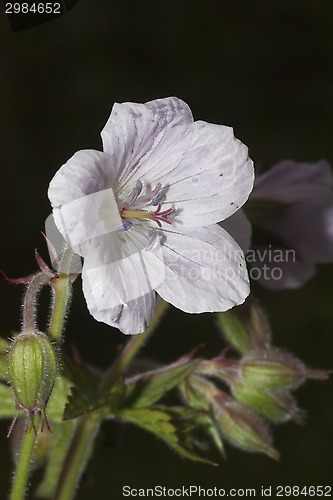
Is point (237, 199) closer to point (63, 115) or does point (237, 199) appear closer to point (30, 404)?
point (30, 404)

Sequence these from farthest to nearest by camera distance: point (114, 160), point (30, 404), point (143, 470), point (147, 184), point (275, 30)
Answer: point (275, 30)
point (143, 470)
point (147, 184)
point (114, 160)
point (30, 404)

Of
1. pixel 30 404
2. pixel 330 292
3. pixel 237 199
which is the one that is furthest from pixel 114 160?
pixel 330 292

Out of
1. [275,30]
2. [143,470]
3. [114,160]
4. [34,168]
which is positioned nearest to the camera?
Answer: [114,160]

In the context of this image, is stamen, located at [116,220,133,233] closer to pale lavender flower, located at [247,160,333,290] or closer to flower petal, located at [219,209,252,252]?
flower petal, located at [219,209,252,252]

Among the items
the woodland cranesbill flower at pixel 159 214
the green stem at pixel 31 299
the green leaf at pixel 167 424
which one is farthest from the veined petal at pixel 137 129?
the green leaf at pixel 167 424

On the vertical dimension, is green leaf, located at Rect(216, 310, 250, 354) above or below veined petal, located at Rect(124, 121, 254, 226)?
below

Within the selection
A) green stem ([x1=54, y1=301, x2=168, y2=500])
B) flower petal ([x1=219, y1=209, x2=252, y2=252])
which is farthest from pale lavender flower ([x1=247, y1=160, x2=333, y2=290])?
green stem ([x1=54, y1=301, x2=168, y2=500])

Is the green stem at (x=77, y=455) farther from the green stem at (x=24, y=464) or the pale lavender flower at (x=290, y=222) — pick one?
the pale lavender flower at (x=290, y=222)
